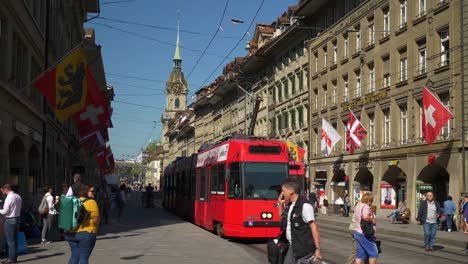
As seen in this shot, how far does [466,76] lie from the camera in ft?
97.4

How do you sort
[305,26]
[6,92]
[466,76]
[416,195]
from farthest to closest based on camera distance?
[305,26] → [416,195] → [466,76] → [6,92]

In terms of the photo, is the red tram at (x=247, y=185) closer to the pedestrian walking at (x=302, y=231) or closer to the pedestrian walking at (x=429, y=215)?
the pedestrian walking at (x=429, y=215)

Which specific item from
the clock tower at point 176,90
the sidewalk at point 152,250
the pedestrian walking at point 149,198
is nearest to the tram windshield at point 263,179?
the sidewalk at point 152,250

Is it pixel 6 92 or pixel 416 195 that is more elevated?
pixel 6 92

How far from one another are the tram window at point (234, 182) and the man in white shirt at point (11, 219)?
271 inches

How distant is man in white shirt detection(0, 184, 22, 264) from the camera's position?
1271 centimetres

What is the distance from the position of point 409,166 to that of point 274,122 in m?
28.0

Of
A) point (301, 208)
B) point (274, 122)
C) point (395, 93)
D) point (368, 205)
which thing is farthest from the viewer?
point (274, 122)

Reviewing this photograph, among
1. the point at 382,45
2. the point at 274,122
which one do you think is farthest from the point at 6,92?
the point at 274,122

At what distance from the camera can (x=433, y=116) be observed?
28.3m

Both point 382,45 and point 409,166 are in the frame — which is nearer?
point 409,166

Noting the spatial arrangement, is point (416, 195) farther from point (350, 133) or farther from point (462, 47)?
point (462, 47)

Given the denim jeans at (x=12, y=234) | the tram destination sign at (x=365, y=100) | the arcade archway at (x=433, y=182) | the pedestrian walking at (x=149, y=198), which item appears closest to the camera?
the denim jeans at (x=12, y=234)

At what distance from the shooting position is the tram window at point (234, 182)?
60.3 feet
